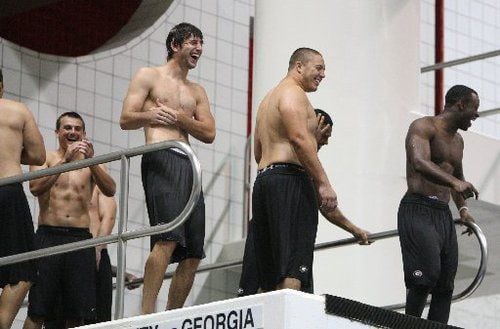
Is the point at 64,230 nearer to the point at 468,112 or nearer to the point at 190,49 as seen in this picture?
the point at 190,49

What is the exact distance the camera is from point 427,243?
1094 centimetres

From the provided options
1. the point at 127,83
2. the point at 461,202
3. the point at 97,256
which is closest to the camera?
the point at 461,202

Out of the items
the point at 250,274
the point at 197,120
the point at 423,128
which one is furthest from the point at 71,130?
the point at 423,128

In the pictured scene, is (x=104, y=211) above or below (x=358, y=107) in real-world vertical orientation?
below

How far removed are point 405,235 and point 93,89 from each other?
17.8 feet

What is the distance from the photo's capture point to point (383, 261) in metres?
13.7

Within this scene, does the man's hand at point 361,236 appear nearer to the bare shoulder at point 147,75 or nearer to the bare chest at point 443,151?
the bare chest at point 443,151

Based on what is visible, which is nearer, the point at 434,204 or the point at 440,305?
the point at 440,305

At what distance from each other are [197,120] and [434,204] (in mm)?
1752

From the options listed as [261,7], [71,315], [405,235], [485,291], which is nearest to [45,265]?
[71,315]

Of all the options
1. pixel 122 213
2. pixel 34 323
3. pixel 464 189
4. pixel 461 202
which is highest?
pixel 464 189

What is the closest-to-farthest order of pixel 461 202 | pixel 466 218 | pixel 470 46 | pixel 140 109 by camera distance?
pixel 140 109, pixel 466 218, pixel 461 202, pixel 470 46

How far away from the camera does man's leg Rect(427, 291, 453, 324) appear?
1095cm

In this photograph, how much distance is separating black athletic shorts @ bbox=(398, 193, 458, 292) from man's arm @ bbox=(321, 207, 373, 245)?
267 millimetres
